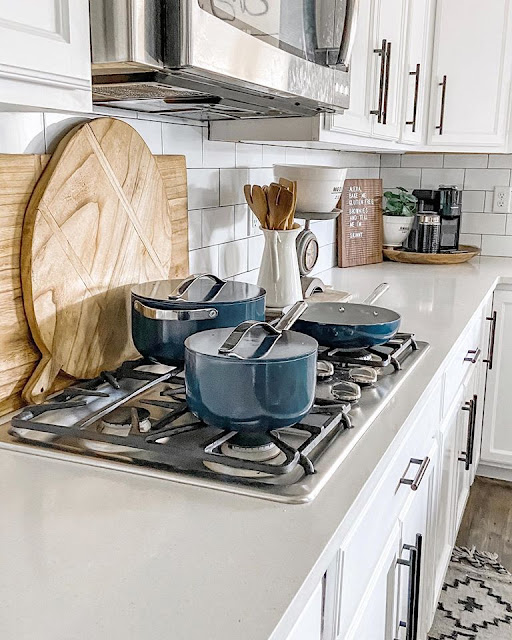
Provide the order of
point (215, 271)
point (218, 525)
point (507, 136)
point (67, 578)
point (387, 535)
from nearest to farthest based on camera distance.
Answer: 1. point (67, 578)
2. point (218, 525)
3. point (387, 535)
4. point (215, 271)
5. point (507, 136)

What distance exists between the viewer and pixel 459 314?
196 cm

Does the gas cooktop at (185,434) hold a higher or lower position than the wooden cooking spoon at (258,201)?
lower

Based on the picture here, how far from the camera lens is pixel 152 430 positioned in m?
0.99

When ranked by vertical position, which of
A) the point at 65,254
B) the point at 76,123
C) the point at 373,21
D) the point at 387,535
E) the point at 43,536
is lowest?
the point at 387,535

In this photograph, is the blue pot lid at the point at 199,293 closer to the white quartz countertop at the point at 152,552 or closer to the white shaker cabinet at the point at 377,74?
the white quartz countertop at the point at 152,552

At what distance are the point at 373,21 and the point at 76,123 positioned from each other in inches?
42.4

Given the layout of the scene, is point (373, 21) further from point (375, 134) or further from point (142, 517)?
point (142, 517)

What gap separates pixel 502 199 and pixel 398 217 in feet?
1.69

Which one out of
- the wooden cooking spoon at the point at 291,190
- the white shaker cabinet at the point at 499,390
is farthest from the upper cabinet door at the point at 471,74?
the wooden cooking spoon at the point at 291,190

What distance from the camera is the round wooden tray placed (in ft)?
9.52

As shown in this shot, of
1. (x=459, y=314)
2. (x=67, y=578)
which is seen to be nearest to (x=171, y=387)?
(x=67, y=578)

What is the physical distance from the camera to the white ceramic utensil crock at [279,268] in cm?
172

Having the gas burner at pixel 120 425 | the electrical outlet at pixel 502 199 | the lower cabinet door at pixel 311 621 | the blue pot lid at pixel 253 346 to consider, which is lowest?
the lower cabinet door at pixel 311 621

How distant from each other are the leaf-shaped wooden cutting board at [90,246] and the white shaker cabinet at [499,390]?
5.42 feet
